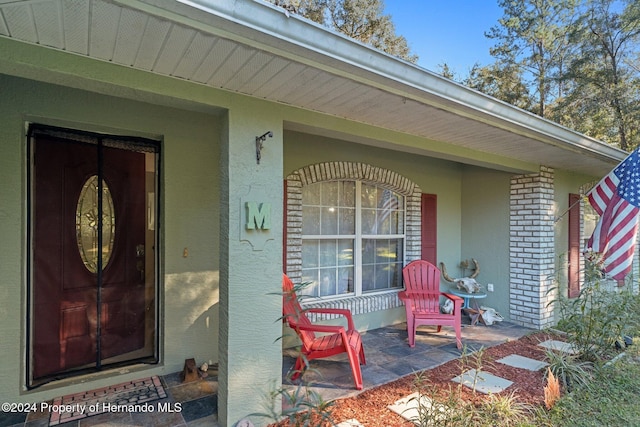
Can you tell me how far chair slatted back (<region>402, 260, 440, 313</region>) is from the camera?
4605 millimetres

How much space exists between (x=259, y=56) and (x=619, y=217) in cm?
455

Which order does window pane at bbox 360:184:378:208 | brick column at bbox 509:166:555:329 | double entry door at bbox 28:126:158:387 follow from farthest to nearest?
brick column at bbox 509:166:555:329 → window pane at bbox 360:184:378:208 → double entry door at bbox 28:126:158:387

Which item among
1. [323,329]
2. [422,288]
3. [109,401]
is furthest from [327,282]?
[109,401]

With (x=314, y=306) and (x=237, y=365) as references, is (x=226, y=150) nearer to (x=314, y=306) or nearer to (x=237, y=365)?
(x=237, y=365)

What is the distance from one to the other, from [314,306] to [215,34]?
318 cm

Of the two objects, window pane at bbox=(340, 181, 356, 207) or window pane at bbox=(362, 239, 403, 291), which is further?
window pane at bbox=(362, 239, 403, 291)

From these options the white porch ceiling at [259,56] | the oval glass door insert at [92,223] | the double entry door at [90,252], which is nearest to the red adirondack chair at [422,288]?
the white porch ceiling at [259,56]

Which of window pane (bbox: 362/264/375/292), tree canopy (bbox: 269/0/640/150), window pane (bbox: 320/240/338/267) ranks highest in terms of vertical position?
tree canopy (bbox: 269/0/640/150)

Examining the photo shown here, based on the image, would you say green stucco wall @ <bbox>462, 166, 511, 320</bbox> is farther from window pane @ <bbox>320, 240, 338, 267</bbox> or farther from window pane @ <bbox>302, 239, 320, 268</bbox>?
window pane @ <bbox>302, 239, 320, 268</bbox>

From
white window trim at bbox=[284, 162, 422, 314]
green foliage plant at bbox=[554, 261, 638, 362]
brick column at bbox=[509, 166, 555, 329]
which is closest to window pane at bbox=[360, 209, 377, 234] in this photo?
white window trim at bbox=[284, 162, 422, 314]

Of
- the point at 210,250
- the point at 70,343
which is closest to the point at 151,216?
the point at 210,250

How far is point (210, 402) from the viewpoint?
2725 millimetres

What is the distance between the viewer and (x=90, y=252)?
308 cm

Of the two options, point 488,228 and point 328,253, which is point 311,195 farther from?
point 488,228
